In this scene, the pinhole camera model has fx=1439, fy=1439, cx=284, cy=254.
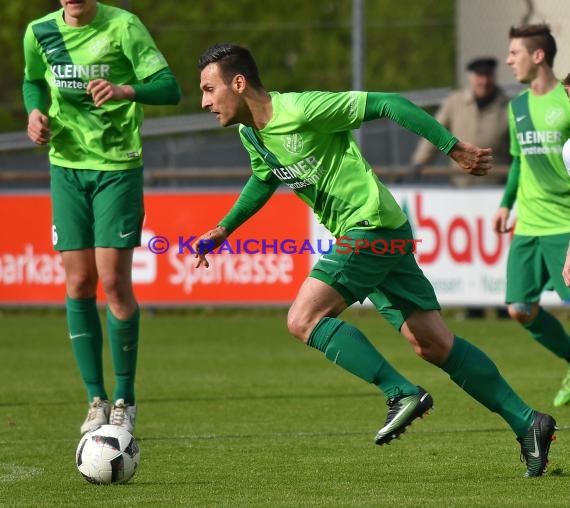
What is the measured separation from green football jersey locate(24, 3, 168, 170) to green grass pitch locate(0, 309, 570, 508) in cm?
154

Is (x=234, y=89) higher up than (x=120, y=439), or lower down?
higher up

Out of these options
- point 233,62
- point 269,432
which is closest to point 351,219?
point 233,62

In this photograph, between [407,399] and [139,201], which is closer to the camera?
[407,399]

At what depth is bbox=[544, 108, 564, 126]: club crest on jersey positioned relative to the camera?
28.9 ft

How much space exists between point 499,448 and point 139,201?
93.7 inches

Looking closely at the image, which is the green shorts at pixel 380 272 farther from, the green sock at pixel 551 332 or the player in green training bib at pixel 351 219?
the green sock at pixel 551 332

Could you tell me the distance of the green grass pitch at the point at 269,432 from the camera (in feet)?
19.2

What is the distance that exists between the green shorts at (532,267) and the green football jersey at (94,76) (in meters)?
2.60

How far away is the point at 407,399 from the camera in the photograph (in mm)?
5816

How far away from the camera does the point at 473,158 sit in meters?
5.99

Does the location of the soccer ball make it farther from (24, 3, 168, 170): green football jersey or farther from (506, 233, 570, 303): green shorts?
(506, 233, 570, 303): green shorts

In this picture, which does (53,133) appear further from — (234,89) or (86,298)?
(234,89)

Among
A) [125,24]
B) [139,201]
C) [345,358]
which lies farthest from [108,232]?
[345,358]

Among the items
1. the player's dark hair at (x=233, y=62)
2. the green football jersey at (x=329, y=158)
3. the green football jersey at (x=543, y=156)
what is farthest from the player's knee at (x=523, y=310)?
the player's dark hair at (x=233, y=62)
